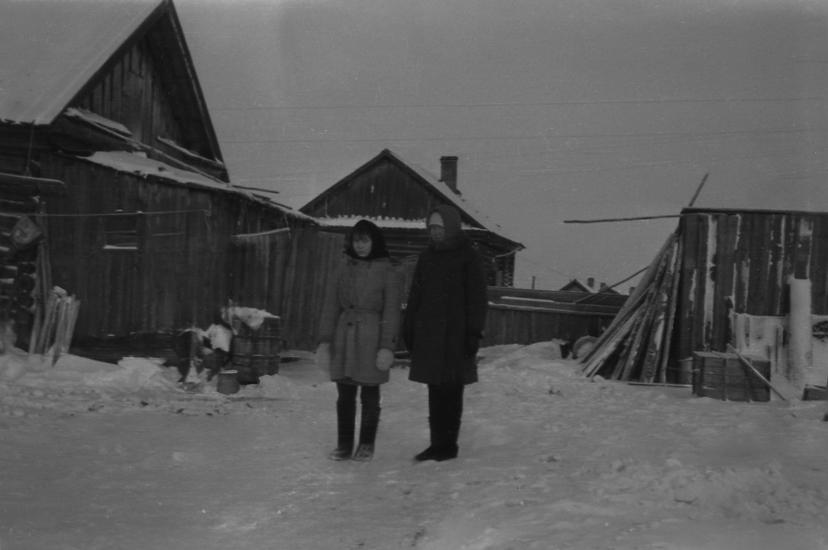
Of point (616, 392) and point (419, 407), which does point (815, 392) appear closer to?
point (616, 392)

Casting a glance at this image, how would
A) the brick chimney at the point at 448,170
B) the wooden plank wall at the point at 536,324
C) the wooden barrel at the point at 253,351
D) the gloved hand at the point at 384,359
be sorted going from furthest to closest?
the brick chimney at the point at 448,170 → the wooden plank wall at the point at 536,324 → the wooden barrel at the point at 253,351 → the gloved hand at the point at 384,359

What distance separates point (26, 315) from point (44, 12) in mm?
6221

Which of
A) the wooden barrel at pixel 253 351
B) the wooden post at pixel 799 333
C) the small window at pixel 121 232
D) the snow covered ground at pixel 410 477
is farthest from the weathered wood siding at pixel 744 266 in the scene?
the small window at pixel 121 232

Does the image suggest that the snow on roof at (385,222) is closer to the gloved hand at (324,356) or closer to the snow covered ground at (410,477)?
the snow covered ground at (410,477)

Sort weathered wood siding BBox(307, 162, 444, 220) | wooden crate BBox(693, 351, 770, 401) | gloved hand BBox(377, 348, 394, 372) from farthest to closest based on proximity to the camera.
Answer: weathered wood siding BBox(307, 162, 444, 220) < wooden crate BBox(693, 351, 770, 401) < gloved hand BBox(377, 348, 394, 372)

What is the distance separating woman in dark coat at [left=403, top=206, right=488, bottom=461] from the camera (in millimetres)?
5719

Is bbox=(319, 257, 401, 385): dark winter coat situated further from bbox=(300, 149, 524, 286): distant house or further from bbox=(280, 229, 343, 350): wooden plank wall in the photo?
bbox=(300, 149, 524, 286): distant house

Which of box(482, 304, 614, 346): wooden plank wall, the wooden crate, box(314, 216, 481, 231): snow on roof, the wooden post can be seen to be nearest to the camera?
the wooden crate

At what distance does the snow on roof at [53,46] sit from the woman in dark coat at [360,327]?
6.69 metres

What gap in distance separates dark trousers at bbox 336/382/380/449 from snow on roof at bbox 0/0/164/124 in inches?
278

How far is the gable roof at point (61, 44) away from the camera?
11062mm

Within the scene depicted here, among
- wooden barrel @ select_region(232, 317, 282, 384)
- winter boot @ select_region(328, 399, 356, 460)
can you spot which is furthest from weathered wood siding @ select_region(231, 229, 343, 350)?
winter boot @ select_region(328, 399, 356, 460)

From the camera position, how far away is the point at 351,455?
5938 mm

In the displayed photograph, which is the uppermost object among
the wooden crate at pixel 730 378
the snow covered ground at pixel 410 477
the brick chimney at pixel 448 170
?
the brick chimney at pixel 448 170
